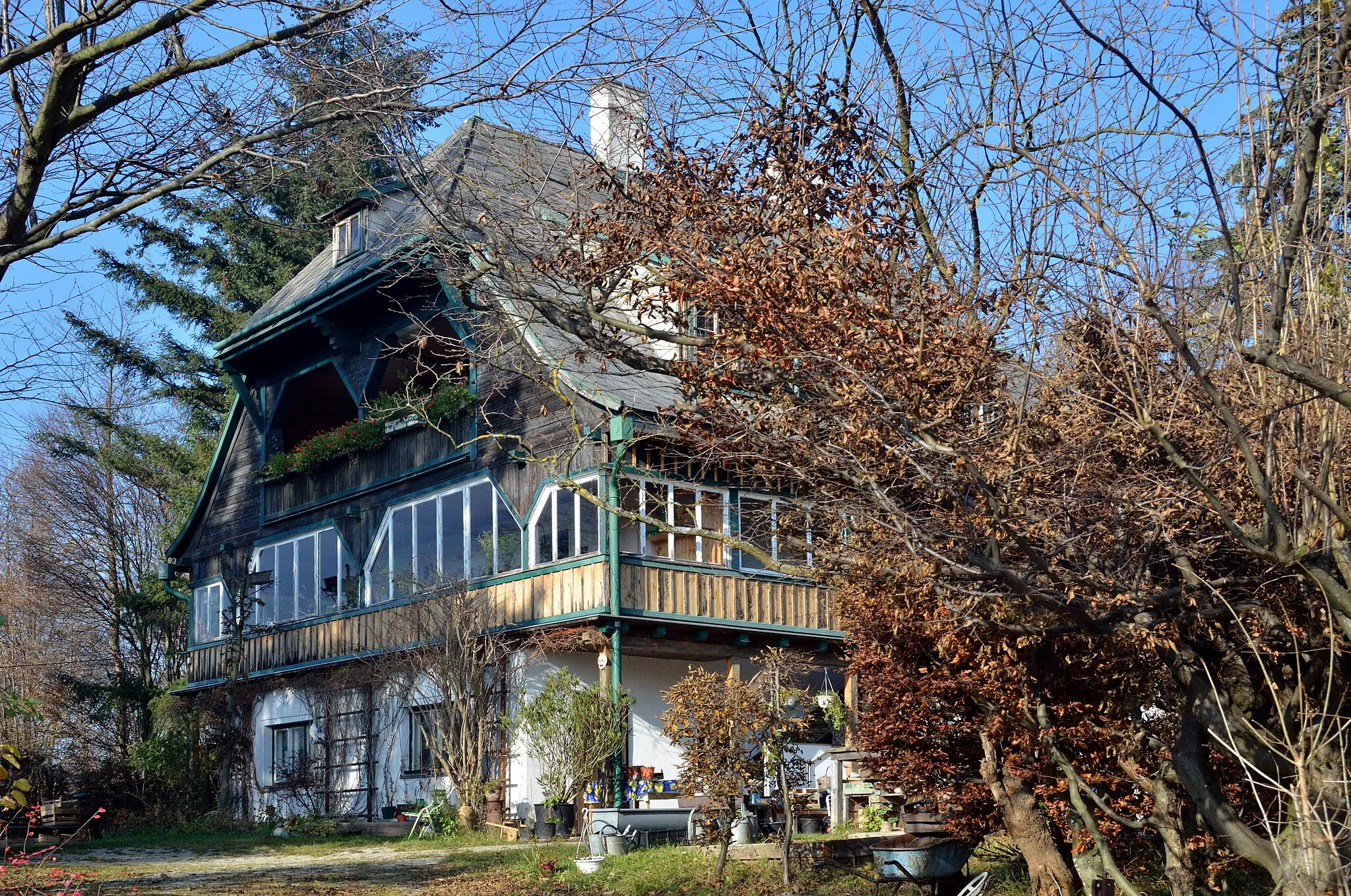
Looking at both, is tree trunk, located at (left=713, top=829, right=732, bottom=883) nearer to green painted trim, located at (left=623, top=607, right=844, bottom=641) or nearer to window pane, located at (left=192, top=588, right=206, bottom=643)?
green painted trim, located at (left=623, top=607, right=844, bottom=641)

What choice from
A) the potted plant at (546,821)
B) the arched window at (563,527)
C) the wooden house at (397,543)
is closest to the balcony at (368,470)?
the wooden house at (397,543)

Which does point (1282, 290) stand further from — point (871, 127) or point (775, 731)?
point (775, 731)

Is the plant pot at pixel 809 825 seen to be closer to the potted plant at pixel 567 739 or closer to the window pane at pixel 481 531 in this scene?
the potted plant at pixel 567 739

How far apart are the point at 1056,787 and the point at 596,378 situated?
11055 millimetres

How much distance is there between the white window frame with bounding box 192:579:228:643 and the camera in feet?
96.4

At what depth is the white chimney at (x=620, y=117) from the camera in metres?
8.41

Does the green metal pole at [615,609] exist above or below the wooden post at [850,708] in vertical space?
above

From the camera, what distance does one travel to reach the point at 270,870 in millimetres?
15180

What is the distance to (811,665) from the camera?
22.8 meters

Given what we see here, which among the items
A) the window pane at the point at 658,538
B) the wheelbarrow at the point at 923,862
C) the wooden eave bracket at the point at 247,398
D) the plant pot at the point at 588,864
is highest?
the wooden eave bracket at the point at 247,398

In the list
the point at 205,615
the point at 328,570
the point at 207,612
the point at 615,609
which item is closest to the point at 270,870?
the point at 615,609

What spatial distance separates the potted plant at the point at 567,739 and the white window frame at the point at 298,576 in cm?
676

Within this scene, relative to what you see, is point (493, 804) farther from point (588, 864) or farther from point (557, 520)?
point (588, 864)

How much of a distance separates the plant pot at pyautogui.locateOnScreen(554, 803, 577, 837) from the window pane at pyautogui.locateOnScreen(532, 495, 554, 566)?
398cm
